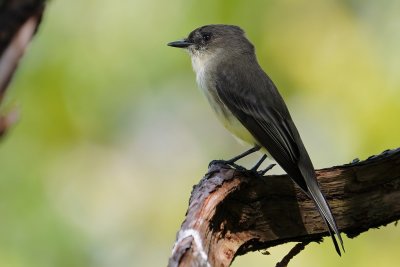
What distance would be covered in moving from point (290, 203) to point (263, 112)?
41.6 inches

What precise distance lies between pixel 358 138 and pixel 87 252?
1993 mm

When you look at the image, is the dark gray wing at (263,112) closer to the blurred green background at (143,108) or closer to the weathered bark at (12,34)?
the blurred green background at (143,108)

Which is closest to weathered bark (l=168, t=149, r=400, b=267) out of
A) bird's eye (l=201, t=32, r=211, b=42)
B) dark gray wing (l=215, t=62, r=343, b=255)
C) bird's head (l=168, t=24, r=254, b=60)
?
dark gray wing (l=215, t=62, r=343, b=255)

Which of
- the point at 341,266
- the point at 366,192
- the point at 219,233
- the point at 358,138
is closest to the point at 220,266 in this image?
the point at 219,233

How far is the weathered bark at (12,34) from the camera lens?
1440mm

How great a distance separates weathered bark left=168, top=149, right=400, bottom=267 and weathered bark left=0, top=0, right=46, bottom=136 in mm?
1359

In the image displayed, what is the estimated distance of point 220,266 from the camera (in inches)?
104

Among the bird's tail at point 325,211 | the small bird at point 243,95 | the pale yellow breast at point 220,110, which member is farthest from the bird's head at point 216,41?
the bird's tail at point 325,211

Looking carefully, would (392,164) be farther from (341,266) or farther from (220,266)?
(341,266)

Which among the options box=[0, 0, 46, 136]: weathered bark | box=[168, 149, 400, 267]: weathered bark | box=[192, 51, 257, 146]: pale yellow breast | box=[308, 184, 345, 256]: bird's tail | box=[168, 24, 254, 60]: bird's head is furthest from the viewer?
box=[168, 24, 254, 60]: bird's head

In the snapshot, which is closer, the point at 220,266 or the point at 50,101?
the point at 220,266

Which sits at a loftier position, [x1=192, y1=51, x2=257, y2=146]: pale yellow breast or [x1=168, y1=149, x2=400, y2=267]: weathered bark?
[x1=192, y1=51, x2=257, y2=146]: pale yellow breast

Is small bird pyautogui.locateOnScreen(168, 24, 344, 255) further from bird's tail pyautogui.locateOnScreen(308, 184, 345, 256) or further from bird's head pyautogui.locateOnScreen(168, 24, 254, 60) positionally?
bird's tail pyautogui.locateOnScreen(308, 184, 345, 256)

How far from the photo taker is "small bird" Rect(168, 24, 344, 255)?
4.01 m
